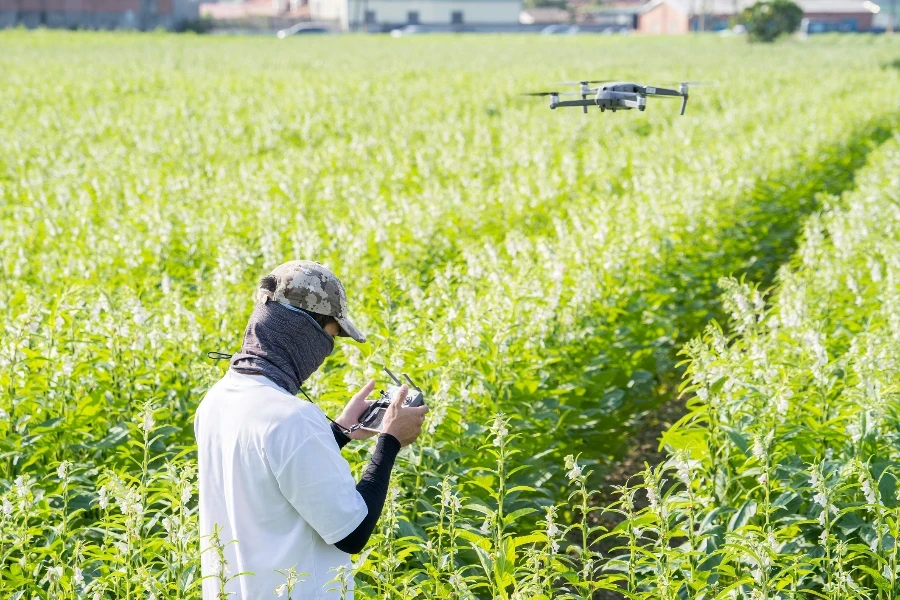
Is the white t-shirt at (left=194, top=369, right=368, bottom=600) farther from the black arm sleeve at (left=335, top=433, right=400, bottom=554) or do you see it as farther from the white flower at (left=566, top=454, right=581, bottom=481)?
the white flower at (left=566, top=454, right=581, bottom=481)

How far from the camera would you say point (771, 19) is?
202 feet

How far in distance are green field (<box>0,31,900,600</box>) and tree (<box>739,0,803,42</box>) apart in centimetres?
4513

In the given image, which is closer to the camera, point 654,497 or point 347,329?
point 347,329

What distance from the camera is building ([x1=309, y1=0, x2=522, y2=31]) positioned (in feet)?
331

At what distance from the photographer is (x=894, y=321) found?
614 centimetres

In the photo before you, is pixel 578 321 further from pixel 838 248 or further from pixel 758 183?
pixel 758 183

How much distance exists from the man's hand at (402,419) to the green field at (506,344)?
517mm

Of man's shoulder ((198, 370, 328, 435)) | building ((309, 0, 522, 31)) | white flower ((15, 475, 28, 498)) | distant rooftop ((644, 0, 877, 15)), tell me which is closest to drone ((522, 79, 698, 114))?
man's shoulder ((198, 370, 328, 435))

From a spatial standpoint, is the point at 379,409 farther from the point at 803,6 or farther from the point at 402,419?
the point at 803,6

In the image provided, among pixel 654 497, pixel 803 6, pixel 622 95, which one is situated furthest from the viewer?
pixel 803 6

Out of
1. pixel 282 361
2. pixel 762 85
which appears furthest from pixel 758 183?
pixel 762 85

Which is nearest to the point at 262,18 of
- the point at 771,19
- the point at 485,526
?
the point at 771,19

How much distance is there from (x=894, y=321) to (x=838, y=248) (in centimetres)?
238

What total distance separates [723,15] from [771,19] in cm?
3427
